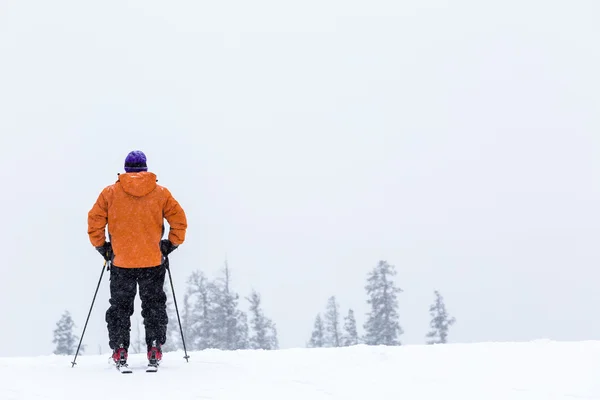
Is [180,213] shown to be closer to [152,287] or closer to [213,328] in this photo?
[152,287]

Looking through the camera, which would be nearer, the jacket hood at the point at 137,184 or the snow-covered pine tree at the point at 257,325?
the jacket hood at the point at 137,184

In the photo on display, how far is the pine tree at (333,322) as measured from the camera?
5878 cm

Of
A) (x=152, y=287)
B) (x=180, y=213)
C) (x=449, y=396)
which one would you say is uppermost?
(x=180, y=213)

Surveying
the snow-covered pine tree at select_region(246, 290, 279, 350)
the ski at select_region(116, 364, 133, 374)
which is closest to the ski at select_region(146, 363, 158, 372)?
the ski at select_region(116, 364, 133, 374)

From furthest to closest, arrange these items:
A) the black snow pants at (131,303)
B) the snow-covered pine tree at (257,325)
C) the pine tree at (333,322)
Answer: the pine tree at (333,322)
the snow-covered pine tree at (257,325)
the black snow pants at (131,303)

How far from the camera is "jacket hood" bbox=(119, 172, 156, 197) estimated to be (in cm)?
898

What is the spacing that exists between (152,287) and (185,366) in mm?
1308

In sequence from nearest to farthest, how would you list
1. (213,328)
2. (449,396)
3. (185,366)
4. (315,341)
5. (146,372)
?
(449,396), (146,372), (185,366), (213,328), (315,341)

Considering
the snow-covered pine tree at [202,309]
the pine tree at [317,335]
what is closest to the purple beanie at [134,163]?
the snow-covered pine tree at [202,309]

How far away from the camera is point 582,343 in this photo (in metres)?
9.48

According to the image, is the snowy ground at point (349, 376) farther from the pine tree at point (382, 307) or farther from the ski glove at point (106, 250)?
the pine tree at point (382, 307)

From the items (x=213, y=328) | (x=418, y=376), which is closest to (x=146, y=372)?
(x=418, y=376)

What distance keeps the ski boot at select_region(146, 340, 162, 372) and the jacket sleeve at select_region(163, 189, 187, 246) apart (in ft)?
5.24

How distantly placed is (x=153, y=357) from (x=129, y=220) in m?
2.07
